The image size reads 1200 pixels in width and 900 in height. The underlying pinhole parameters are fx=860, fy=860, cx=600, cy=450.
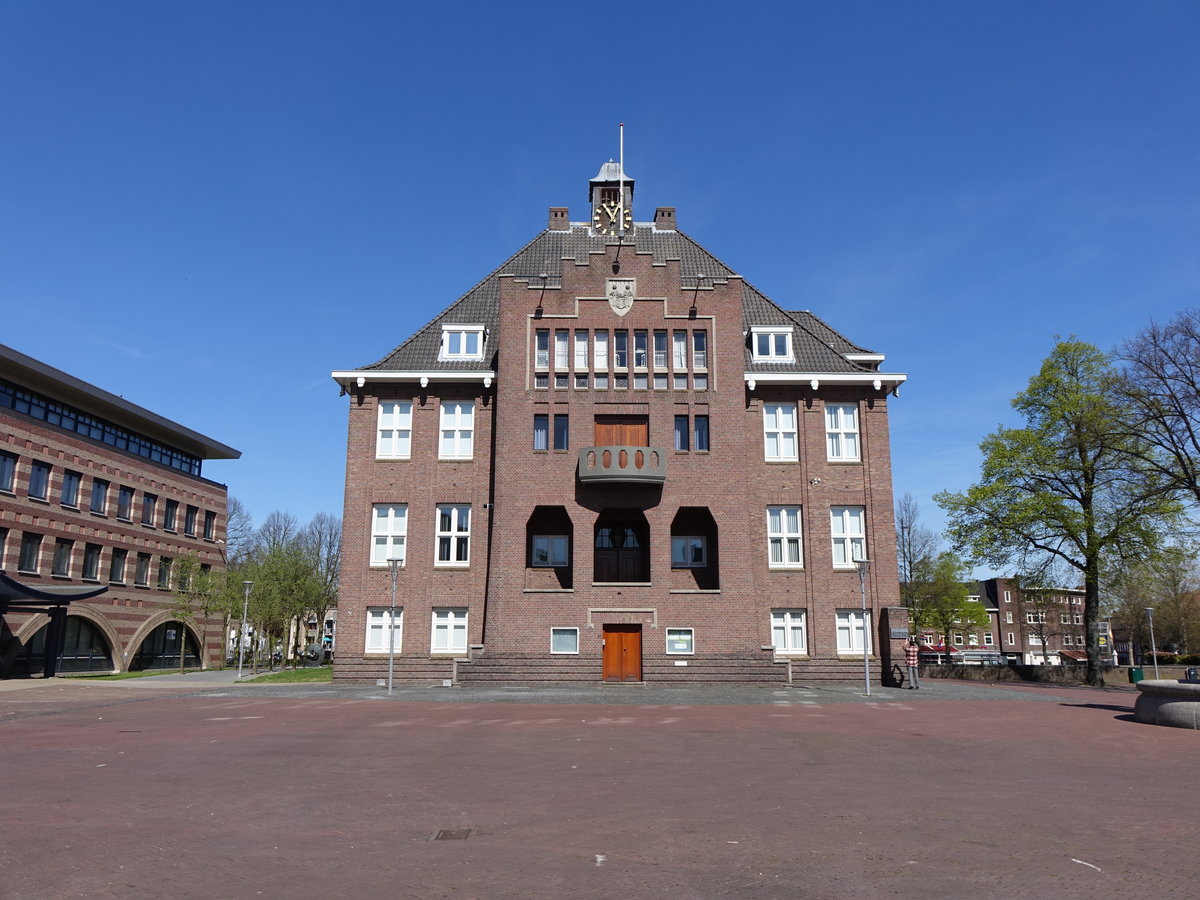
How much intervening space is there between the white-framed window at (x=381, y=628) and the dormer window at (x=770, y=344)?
18.9 m

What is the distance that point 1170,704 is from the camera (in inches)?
776

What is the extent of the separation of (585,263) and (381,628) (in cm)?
1723

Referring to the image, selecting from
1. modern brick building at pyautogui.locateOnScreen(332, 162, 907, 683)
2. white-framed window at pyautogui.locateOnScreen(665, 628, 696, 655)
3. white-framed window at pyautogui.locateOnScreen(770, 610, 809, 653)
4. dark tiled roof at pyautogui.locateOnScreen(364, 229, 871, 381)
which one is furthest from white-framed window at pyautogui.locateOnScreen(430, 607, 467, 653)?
white-framed window at pyautogui.locateOnScreen(770, 610, 809, 653)

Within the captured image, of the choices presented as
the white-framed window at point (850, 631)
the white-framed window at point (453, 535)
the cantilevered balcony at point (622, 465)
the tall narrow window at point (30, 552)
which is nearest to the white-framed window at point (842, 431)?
the white-framed window at point (850, 631)

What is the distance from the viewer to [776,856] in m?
7.70

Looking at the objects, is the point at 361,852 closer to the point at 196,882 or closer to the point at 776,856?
the point at 196,882

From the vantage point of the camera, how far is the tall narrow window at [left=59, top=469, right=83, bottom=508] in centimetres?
4544

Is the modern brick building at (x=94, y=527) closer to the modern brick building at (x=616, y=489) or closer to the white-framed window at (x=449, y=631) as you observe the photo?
the modern brick building at (x=616, y=489)

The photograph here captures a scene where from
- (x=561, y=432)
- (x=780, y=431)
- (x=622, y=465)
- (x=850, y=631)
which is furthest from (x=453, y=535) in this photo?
(x=850, y=631)

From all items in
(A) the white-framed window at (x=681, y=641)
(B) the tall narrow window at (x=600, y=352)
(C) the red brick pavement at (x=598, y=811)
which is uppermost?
(B) the tall narrow window at (x=600, y=352)

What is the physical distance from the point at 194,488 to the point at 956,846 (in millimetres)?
59596

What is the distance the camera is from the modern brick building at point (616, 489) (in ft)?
110

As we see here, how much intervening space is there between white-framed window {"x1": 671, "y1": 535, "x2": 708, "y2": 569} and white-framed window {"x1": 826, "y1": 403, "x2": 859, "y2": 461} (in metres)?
6.71

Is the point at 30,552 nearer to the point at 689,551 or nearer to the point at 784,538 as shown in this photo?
the point at 689,551
